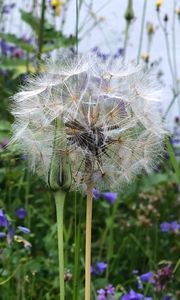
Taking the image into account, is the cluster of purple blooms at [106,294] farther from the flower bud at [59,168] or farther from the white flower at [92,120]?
the flower bud at [59,168]

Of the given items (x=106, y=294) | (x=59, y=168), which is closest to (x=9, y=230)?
(x=106, y=294)

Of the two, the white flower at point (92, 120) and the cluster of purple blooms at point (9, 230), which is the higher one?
the white flower at point (92, 120)

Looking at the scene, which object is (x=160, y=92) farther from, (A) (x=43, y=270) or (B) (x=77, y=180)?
(A) (x=43, y=270)

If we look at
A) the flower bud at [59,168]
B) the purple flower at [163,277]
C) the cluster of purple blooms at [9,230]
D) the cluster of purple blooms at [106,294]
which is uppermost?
the flower bud at [59,168]

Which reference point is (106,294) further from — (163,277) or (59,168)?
(59,168)

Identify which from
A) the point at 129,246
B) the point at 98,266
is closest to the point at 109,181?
the point at 98,266

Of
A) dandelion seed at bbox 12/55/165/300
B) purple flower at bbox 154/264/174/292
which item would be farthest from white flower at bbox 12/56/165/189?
purple flower at bbox 154/264/174/292

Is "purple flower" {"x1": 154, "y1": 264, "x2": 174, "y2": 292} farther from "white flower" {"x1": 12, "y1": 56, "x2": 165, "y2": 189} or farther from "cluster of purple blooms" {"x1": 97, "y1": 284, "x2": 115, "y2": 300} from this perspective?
"white flower" {"x1": 12, "y1": 56, "x2": 165, "y2": 189}

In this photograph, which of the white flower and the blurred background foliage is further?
the blurred background foliage

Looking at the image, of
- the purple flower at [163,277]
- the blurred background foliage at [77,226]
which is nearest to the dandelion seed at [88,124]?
the purple flower at [163,277]
